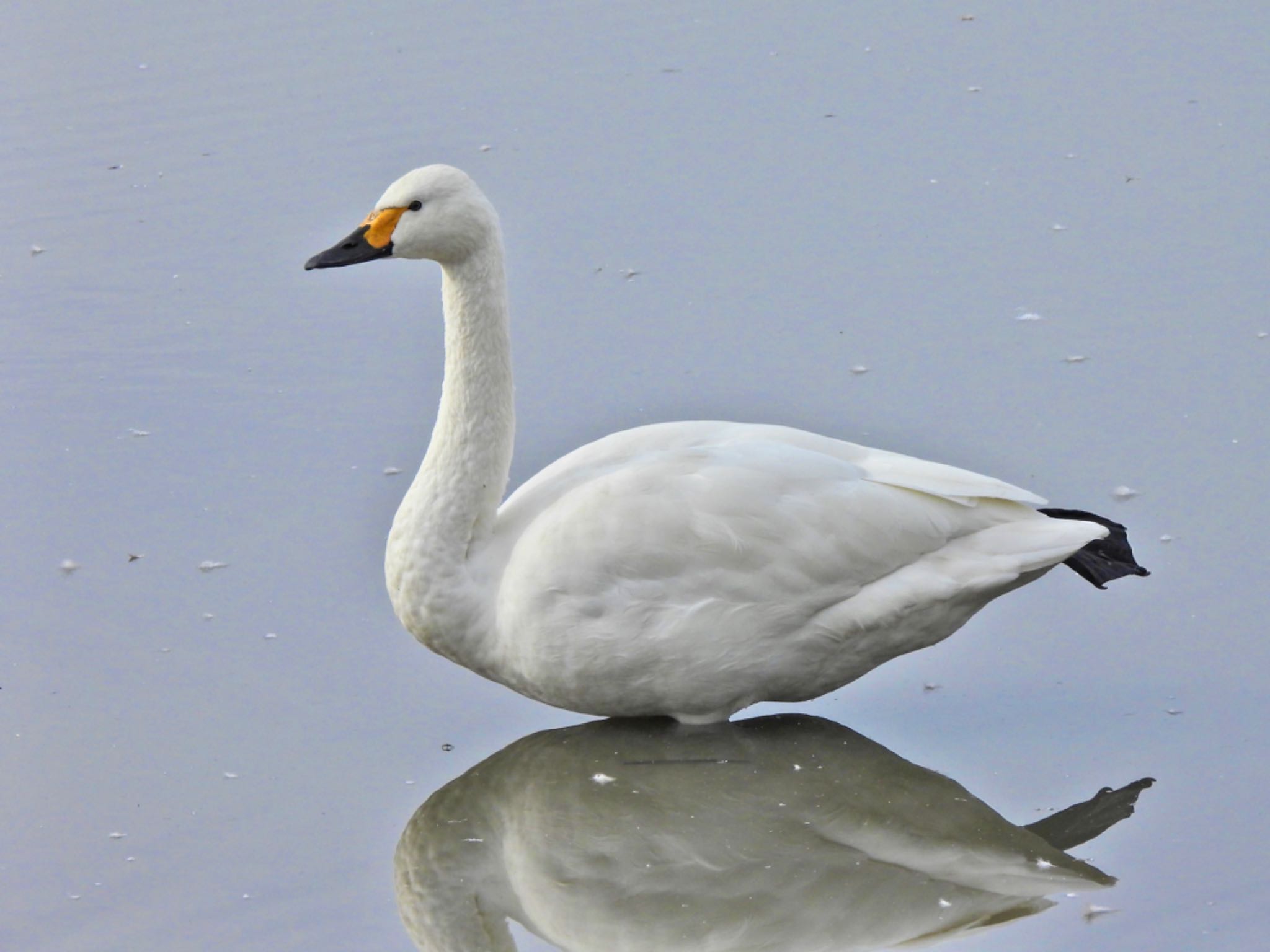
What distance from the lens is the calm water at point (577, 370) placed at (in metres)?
5.00

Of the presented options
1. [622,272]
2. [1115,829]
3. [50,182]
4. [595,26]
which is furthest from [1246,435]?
[50,182]

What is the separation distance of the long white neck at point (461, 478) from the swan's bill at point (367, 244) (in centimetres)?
19

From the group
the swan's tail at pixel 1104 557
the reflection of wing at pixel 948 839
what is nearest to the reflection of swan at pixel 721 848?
the reflection of wing at pixel 948 839

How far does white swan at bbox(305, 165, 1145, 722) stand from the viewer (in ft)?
17.0

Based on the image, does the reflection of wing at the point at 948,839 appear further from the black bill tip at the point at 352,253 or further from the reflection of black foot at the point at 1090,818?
the black bill tip at the point at 352,253

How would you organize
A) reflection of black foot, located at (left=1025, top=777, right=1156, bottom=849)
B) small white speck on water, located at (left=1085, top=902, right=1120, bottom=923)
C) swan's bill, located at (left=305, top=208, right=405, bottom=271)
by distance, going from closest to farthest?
1. small white speck on water, located at (left=1085, top=902, right=1120, bottom=923)
2. reflection of black foot, located at (left=1025, top=777, right=1156, bottom=849)
3. swan's bill, located at (left=305, top=208, right=405, bottom=271)

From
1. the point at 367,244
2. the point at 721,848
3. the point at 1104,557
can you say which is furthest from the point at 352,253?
the point at 1104,557

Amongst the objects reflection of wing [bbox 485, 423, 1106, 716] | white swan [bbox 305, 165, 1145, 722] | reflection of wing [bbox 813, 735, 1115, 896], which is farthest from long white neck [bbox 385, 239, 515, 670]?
reflection of wing [bbox 813, 735, 1115, 896]

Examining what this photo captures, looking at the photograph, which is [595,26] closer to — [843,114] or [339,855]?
[843,114]

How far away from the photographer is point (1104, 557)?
543 centimetres

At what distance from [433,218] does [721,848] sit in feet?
6.33

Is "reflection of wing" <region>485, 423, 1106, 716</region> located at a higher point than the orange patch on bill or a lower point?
lower

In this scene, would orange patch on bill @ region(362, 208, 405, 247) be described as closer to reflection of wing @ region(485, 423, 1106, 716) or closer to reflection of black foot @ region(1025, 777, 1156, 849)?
reflection of wing @ region(485, 423, 1106, 716)

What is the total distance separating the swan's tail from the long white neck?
1638 mm
